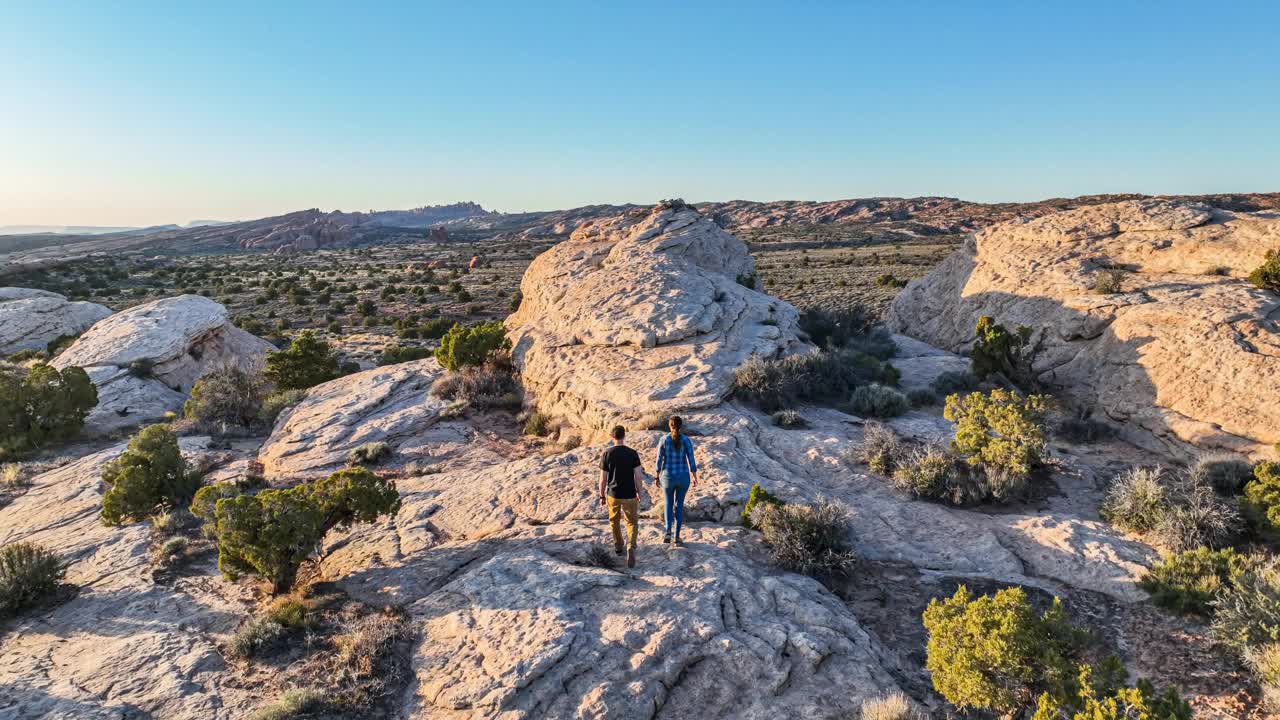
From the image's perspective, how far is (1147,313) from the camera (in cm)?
1380

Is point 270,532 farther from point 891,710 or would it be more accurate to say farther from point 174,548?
point 891,710

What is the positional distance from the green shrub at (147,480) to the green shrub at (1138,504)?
1587cm

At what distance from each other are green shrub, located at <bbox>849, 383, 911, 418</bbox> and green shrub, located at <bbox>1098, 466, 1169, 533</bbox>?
4.43m

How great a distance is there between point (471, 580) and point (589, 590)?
1.58m

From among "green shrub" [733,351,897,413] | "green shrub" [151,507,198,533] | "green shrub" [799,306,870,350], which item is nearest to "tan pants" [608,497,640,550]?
"green shrub" [733,351,897,413]

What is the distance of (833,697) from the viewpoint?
5.76 metres

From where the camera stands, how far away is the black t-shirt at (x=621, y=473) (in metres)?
7.64

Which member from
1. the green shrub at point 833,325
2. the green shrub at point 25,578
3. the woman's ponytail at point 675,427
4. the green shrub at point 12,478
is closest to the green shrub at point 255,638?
the green shrub at point 25,578

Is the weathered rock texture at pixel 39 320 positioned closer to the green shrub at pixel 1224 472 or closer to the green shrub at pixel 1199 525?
the green shrub at pixel 1199 525

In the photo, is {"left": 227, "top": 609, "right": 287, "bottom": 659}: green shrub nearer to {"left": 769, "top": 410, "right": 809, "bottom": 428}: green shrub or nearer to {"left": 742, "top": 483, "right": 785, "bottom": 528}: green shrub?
{"left": 742, "top": 483, "right": 785, "bottom": 528}: green shrub

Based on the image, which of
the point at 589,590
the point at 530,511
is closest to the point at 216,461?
the point at 530,511

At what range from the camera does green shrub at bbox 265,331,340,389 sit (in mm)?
18781

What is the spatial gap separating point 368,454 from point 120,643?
19.8 feet

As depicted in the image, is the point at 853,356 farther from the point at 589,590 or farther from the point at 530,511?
the point at 589,590
